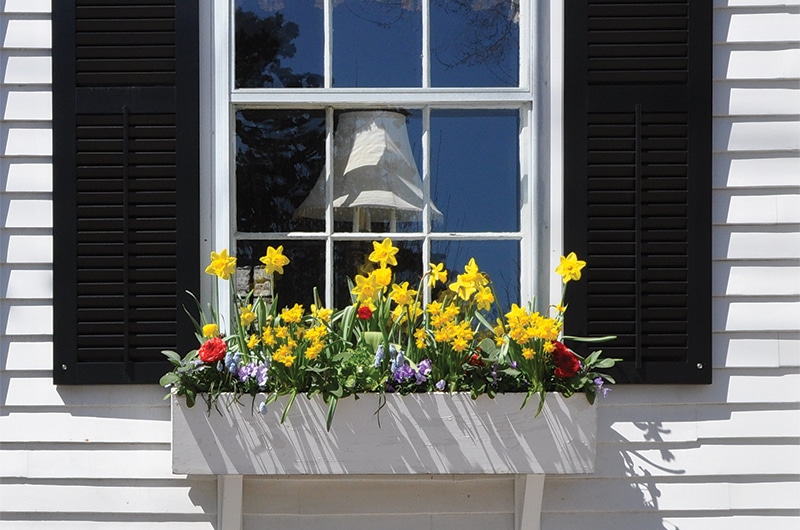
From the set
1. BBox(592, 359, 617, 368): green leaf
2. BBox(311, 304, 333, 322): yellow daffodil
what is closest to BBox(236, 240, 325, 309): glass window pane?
BBox(311, 304, 333, 322): yellow daffodil

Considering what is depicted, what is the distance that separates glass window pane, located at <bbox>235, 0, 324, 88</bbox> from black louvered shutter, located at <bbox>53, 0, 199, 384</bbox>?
22 centimetres

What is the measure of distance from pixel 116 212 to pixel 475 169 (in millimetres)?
1069

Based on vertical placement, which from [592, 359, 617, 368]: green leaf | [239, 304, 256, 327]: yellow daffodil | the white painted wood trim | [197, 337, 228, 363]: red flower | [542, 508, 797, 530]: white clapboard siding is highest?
[239, 304, 256, 327]: yellow daffodil

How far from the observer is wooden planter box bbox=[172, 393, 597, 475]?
2.24 m

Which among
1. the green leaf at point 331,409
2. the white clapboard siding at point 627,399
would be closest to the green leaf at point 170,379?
the white clapboard siding at point 627,399

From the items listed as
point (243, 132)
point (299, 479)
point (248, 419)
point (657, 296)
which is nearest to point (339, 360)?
point (248, 419)

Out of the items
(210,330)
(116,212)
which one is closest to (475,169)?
(210,330)

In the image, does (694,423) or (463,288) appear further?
(694,423)

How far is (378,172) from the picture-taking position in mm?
2518

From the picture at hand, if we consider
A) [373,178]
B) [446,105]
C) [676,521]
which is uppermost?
[446,105]

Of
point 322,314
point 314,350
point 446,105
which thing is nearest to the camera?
point 314,350

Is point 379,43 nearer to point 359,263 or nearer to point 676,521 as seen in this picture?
point 359,263

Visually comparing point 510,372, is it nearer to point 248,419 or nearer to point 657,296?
point 657,296

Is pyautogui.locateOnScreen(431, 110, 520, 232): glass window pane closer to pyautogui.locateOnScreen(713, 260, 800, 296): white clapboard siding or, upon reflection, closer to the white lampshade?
the white lampshade
